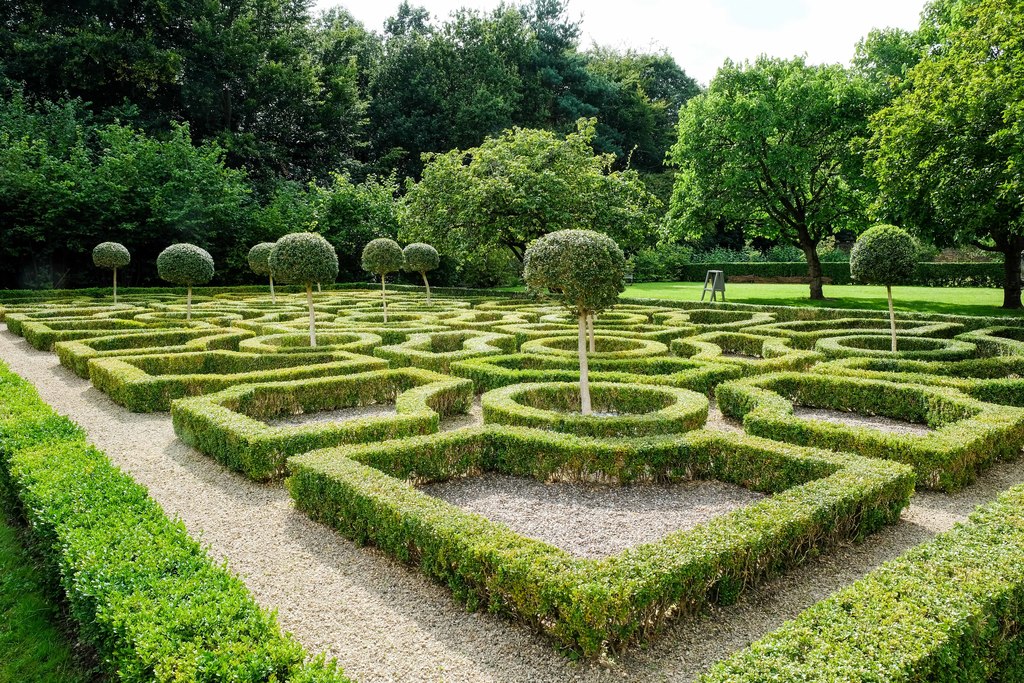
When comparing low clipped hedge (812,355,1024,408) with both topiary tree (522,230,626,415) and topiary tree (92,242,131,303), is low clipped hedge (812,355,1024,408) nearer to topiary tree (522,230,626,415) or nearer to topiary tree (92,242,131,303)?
topiary tree (522,230,626,415)

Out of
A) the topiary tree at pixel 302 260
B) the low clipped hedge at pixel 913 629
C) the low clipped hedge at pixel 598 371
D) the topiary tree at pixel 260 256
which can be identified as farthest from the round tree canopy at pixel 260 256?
the low clipped hedge at pixel 913 629

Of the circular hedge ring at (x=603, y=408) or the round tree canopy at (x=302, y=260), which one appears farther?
the round tree canopy at (x=302, y=260)

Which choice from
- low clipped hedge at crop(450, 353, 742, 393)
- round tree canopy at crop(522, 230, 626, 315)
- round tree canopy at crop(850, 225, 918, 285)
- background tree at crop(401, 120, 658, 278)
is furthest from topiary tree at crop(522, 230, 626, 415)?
background tree at crop(401, 120, 658, 278)

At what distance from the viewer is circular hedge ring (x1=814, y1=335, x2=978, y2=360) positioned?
482 inches

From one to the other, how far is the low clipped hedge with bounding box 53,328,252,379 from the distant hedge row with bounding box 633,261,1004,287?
37.5 metres

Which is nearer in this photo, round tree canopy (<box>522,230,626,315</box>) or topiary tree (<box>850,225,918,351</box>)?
round tree canopy (<box>522,230,626,315</box>)

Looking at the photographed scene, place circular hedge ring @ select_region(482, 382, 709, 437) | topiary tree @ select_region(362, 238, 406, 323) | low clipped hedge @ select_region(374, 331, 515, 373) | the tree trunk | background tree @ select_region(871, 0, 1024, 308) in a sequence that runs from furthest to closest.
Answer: the tree trunk
topiary tree @ select_region(362, 238, 406, 323)
background tree @ select_region(871, 0, 1024, 308)
low clipped hedge @ select_region(374, 331, 515, 373)
circular hedge ring @ select_region(482, 382, 709, 437)

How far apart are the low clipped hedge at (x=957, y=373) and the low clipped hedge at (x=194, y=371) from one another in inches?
356

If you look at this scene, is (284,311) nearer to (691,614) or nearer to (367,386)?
(367,386)

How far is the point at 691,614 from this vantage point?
4.58m

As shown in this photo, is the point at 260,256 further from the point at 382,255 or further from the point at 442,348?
the point at 442,348

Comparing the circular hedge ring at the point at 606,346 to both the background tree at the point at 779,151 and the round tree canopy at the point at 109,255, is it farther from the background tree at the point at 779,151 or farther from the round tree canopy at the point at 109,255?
the round tree canopy at the point at 109,255

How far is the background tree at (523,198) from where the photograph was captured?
26656 millimetres

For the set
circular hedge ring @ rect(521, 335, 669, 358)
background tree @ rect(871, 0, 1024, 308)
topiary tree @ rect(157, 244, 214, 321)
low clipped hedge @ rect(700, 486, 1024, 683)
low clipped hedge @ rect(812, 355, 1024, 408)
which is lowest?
Result: low clipped hedge @ rect(700, 486, 1024, 683)
